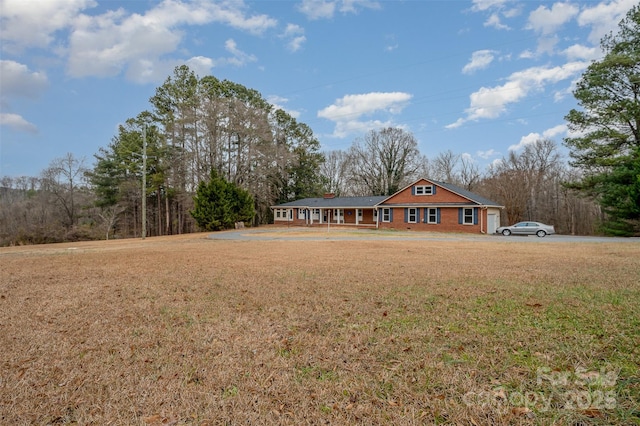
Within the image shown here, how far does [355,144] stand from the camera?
44.9m

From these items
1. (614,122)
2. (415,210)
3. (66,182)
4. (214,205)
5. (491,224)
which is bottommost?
(491,224)

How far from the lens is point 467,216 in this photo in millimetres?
26797

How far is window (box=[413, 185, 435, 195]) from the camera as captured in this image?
28734 millimetres

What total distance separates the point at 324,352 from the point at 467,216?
26603 mm

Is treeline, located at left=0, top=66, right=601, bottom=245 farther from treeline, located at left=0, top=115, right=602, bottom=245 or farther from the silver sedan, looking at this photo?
the silver sedan

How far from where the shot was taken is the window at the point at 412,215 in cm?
2930

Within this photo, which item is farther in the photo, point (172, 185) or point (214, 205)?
point (172, 185)

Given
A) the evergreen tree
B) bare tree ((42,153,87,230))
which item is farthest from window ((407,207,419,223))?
bare tree ((42,153,87,230))

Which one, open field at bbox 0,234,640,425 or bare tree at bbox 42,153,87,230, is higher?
bare tree at bbox 42,153,87,230

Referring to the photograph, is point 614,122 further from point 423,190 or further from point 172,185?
point 172,185

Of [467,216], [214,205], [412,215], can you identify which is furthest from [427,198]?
[214,205]

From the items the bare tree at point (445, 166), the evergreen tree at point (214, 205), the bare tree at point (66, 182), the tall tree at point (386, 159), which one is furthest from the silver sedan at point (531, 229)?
the bare tree at point (66, 182)

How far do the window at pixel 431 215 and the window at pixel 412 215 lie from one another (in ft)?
2.99

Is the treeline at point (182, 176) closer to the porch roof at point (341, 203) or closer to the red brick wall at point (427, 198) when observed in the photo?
the porch roof at point (341, 203)
